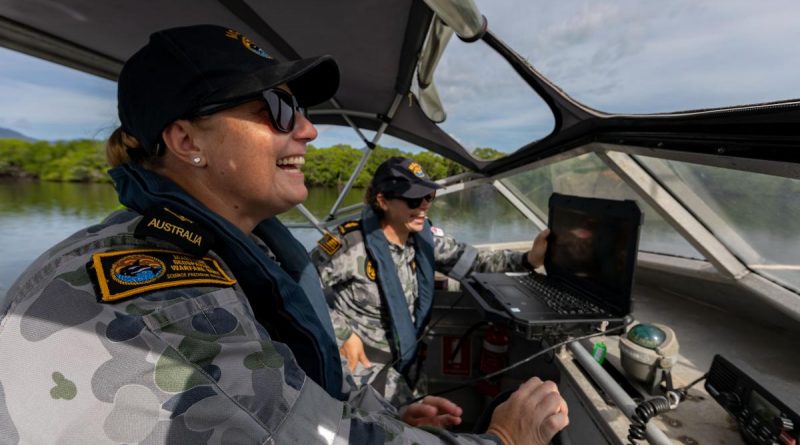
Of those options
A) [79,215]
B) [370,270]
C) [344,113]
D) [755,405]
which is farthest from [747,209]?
[79,215]

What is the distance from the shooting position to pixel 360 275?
7.06 feet

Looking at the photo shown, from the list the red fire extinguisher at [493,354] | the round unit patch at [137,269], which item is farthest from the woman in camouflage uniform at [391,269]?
the round unit patch at [137,269]

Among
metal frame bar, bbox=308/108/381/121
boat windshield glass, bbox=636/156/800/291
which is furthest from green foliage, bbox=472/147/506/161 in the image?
boat windshield glass, bbox=636/156/800/291

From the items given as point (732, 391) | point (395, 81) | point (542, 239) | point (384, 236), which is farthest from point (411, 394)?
point (395, 81)

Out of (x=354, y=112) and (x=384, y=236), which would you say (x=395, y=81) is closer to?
(x=354, y=112)

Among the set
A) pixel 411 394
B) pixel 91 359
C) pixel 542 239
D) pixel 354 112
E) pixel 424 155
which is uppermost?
pixel 354 112

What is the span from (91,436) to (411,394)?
1871 millimetres

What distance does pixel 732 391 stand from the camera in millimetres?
929

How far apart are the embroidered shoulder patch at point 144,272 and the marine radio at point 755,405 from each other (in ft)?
3.81

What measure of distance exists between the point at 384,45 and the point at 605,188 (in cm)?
173

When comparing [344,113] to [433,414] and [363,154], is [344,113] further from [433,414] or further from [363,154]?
[433,414]

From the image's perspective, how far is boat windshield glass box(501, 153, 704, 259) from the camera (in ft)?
7.07

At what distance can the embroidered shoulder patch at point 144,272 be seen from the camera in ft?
1.80

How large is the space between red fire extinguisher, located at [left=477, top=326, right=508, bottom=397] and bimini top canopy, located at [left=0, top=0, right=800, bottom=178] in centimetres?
123
